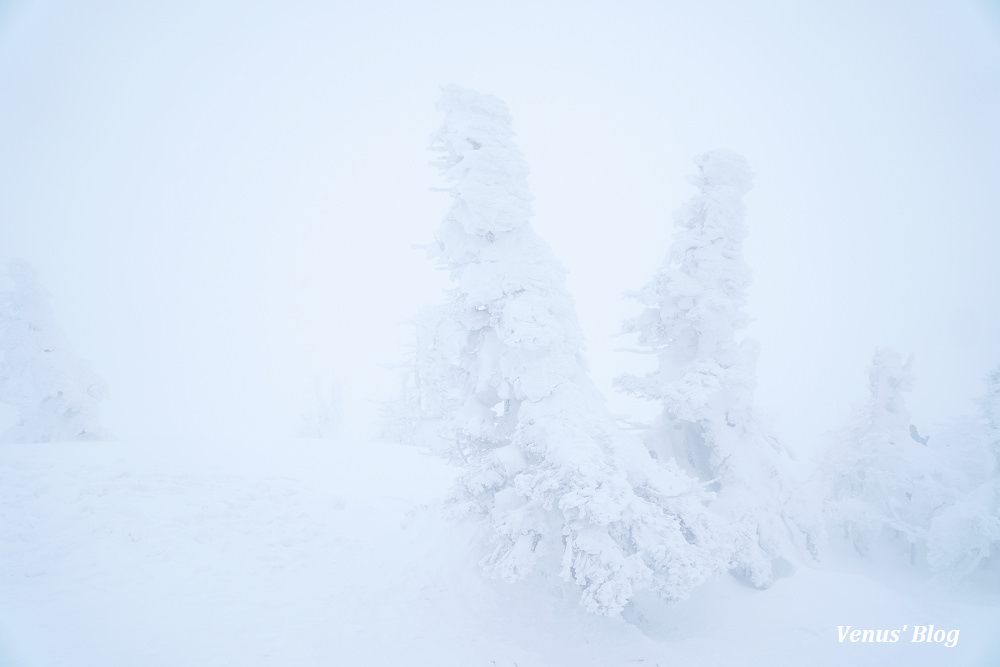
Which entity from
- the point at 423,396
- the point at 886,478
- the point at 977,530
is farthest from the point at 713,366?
the point at 423,396

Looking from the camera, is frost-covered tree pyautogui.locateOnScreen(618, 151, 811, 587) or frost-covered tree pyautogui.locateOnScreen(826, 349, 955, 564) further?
frost-covered tree pyautogui.locateOnScreen(826, 349, 955, 564)

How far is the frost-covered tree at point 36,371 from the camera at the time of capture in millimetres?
21359

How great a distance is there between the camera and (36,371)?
848 inches

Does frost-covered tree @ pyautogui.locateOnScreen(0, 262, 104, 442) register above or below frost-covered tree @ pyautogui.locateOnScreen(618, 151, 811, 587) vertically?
below

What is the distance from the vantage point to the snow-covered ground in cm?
874

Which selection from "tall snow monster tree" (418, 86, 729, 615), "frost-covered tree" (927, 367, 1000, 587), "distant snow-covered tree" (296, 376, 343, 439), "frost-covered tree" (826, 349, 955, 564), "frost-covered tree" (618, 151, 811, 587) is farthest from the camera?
"distant snow-covered tree" (296, 376, 343, 439)

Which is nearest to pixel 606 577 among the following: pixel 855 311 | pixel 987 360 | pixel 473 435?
pixel 473 435

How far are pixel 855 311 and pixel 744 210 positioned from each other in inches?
6672

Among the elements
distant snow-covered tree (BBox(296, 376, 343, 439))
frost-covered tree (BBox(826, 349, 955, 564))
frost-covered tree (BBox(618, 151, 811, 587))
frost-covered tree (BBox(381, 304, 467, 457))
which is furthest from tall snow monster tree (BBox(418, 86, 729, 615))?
distant snow-covered tree (BBox(296, 376, 343, 439))

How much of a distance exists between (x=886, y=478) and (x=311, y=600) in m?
21.3

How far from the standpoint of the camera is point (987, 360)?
84.2 metres

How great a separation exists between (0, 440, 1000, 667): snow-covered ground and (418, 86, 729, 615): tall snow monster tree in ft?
5.08

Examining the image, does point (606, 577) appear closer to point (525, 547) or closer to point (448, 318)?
point (525, 547)

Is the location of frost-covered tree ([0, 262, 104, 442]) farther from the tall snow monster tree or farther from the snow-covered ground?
the tall snow monster tree
